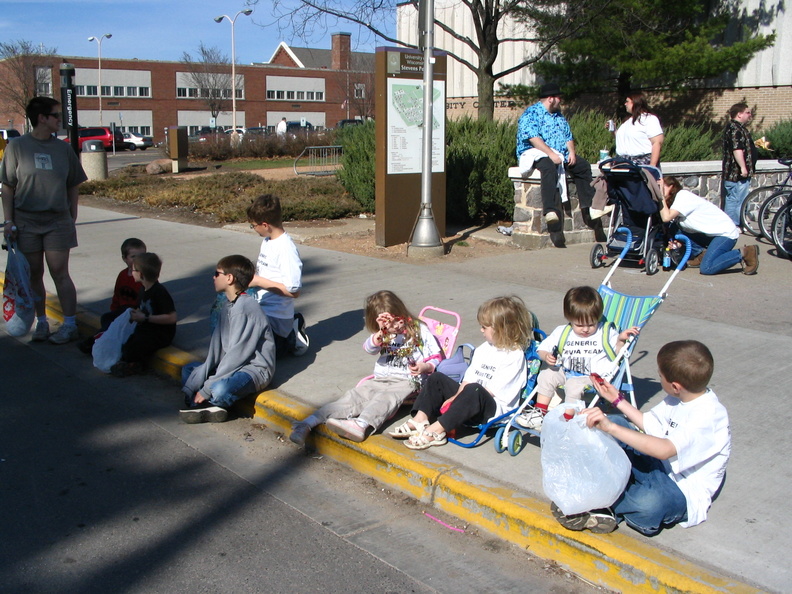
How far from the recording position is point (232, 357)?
17.6 feet

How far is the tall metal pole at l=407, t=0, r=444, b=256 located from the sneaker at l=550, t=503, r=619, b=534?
22.6 ft

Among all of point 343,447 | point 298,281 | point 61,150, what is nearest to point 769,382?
point 343,447

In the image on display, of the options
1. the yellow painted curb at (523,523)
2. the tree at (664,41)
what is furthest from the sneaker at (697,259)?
the tree at (664,41)

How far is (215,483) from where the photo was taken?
4.48 meters

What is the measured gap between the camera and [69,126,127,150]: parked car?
49938mm

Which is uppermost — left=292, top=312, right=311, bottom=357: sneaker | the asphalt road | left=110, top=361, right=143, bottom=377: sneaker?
left=292, top=312, right=311, bottom=357: sneaker

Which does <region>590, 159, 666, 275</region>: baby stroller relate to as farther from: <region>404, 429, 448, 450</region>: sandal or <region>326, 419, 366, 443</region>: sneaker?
<region>326, 419, 366, 443</region>: sneaker

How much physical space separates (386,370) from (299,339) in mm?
1404

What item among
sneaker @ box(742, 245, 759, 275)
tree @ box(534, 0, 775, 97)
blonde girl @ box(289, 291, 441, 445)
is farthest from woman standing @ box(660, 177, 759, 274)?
tree @ box(534, 0, 775, 97)

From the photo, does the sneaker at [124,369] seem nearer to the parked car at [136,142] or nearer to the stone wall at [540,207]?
the stone wall at [540,207]

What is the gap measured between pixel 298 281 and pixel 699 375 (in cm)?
333

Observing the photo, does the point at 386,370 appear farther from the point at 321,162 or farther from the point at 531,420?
the point at 321,162

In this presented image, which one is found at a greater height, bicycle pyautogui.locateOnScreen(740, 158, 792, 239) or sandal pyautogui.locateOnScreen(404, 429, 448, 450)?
bicycle pyautogui.locateOnScreen(740, 158, 792, 239)


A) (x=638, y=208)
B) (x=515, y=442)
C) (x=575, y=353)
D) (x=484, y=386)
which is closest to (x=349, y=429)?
(x=484, y=386)
